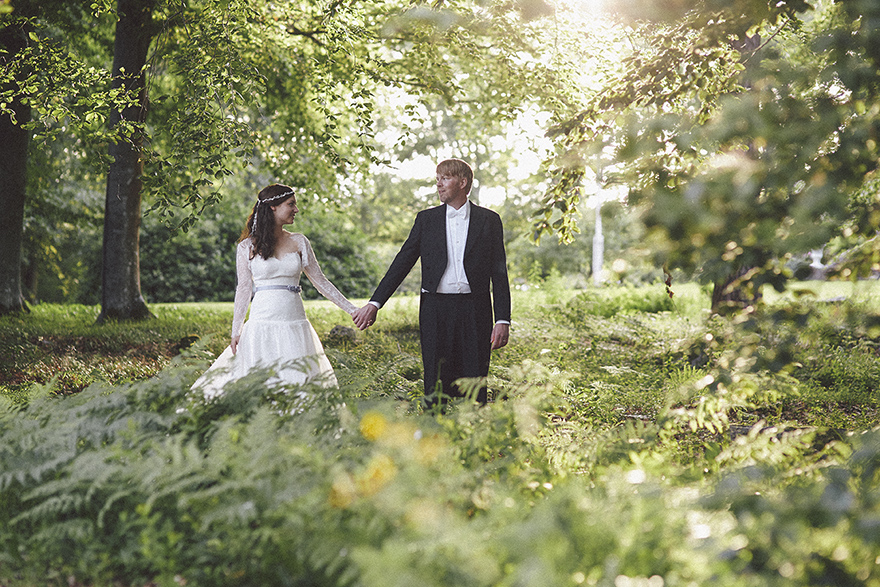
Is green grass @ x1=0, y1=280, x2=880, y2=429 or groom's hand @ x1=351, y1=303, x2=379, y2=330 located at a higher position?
groom's hand @ x1=351, y1=303, x2=379, y2=330

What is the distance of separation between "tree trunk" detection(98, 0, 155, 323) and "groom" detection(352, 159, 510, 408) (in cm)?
796

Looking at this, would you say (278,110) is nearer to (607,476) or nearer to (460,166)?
(460,166)

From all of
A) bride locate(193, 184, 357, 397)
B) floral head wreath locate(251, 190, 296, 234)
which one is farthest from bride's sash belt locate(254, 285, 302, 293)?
floral head wreath locate(251, 190, 296, 234)

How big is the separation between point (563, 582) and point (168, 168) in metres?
6.50

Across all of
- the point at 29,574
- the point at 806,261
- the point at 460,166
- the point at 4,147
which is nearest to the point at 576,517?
the point at 806,261

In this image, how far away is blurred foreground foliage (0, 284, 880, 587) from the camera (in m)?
1.99

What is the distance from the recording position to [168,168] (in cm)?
717

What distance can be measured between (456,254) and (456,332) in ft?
1.86

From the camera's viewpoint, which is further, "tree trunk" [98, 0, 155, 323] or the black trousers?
"tree trunk" [98, 0, 155, 323]

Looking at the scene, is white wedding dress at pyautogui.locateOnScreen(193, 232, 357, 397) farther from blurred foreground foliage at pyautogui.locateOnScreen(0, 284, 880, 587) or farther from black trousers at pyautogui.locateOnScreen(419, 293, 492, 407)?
blurred foreground foliage at pyautogui.locateOnScreen(0, 284, 880, 587)

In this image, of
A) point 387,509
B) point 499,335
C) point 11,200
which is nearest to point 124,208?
point 11,200

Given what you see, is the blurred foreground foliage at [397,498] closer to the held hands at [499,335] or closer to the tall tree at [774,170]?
the tall tree at [774,170]

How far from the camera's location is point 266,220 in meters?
5.43

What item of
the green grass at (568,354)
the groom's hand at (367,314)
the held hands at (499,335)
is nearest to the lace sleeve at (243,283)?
the green grass at (568,354)
